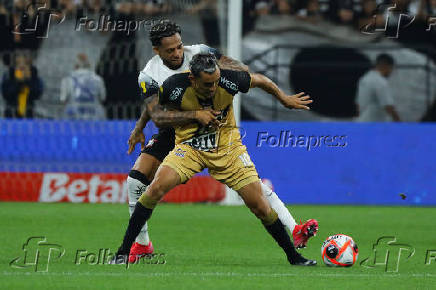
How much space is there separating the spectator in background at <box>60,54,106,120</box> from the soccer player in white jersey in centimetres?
742

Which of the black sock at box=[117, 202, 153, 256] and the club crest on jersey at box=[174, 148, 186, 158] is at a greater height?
the club crest on jersey at box=[174, 148, 186, 158]

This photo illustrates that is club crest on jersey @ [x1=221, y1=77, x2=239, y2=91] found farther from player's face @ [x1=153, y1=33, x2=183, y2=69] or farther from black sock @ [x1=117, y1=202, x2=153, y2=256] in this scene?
black sock @ [x1=117, y1=202, x2=153, y2=256]

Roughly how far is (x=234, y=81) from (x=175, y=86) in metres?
0.49

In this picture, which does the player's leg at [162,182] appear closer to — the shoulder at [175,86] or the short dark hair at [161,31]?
the shoulder at [175,86]

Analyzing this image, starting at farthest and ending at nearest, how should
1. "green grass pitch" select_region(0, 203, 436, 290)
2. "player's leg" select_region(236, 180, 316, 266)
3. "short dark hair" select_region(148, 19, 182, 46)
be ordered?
"short dark hair" select_region(148, 19, 182, 46) → "player's leg" select_region(236, 180, 316, 266) → "green grass pitch" select_region(0, 203, 436, 290)

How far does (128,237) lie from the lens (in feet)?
27.3

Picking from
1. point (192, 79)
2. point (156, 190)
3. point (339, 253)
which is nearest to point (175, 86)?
point (192, 79)

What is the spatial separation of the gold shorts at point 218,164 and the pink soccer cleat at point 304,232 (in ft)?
1.90

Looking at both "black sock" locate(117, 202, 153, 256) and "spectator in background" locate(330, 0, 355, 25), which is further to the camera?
"spectator in background" locate(330, 0, 355, 25)

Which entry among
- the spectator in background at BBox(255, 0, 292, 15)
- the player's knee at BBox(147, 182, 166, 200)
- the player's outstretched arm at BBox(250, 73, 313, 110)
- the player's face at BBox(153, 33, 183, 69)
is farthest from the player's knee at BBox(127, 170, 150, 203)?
the spectator in background at BBox(255, 0, 292, 15)

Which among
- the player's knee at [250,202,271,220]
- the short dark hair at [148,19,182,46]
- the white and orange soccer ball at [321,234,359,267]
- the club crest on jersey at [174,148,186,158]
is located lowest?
the white and orange soccer ball at [321,234,359,267]

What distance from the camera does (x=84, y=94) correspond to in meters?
16.6

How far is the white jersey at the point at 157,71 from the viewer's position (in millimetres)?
8688

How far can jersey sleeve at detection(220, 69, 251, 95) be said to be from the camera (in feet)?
27.3
